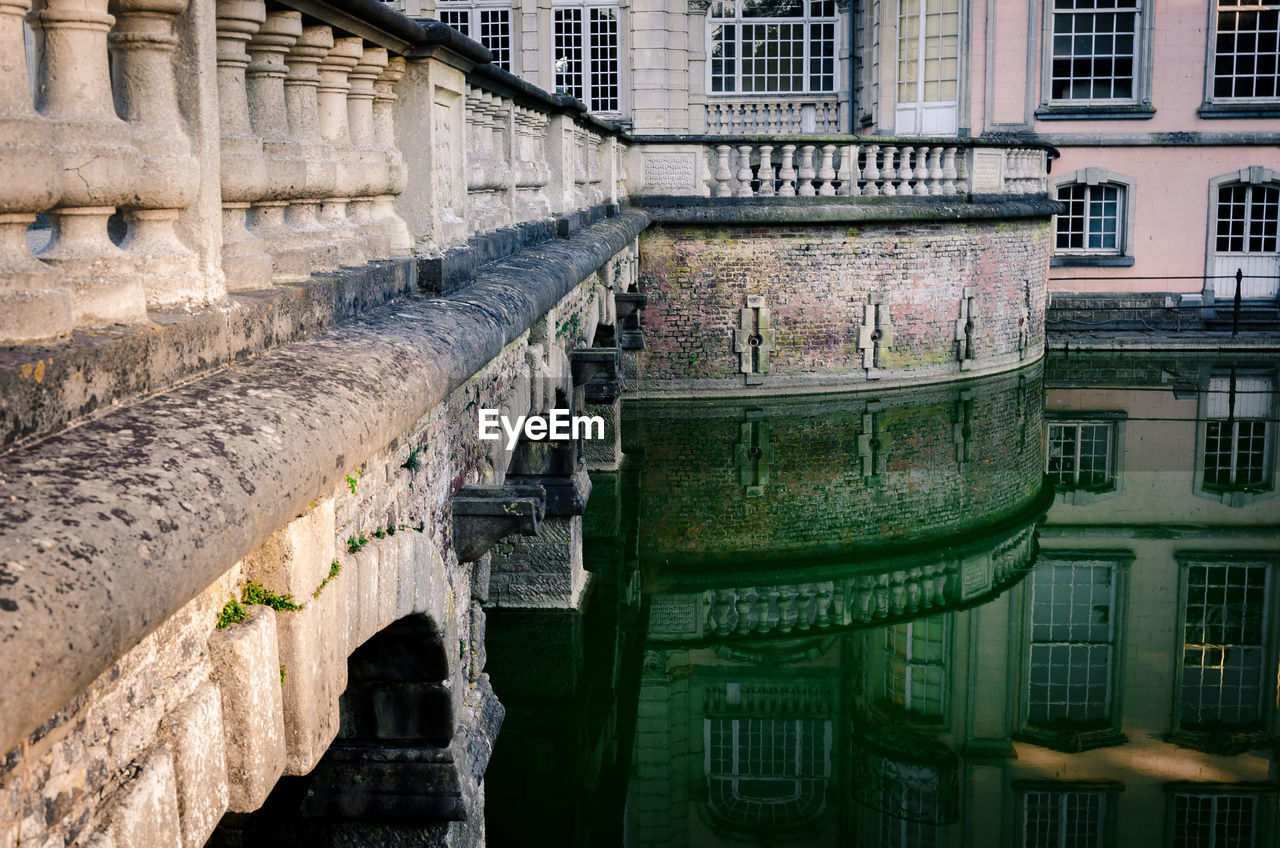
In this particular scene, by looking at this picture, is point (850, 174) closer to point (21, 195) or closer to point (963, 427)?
point (963, 427)

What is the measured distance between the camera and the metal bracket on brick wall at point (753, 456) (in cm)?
1352

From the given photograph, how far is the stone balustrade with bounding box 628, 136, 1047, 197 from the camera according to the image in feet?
54.6

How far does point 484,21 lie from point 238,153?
65.8 ft

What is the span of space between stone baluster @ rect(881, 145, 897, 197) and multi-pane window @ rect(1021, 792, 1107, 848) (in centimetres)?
1069

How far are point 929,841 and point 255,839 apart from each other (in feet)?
12.9

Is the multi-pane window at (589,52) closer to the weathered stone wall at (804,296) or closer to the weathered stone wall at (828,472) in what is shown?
the weathered stone wall at (804,296)

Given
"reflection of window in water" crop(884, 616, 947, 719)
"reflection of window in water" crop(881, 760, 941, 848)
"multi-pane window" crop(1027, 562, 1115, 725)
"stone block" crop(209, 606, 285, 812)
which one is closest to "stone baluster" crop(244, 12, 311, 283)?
"stone block" crop(209, 606, 285, 812)

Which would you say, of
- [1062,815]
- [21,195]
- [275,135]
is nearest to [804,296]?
[1062,815]

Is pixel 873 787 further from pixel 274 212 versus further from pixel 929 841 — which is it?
pixel 274 212

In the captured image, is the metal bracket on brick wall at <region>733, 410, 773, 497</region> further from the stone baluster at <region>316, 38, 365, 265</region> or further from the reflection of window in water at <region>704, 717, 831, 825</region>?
the stone baluster at <region>316, 38, 365, 265</region>

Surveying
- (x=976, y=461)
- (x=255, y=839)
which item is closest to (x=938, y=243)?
(x=976, y=461)

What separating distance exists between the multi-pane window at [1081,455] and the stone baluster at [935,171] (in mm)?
3388

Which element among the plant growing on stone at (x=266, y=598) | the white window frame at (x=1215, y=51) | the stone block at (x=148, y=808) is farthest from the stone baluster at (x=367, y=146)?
the white window frame at (x=1215, y=51)

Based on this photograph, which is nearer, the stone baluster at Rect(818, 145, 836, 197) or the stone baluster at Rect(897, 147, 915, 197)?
the stone baluster at Rect(818, 145, 836, 197)
